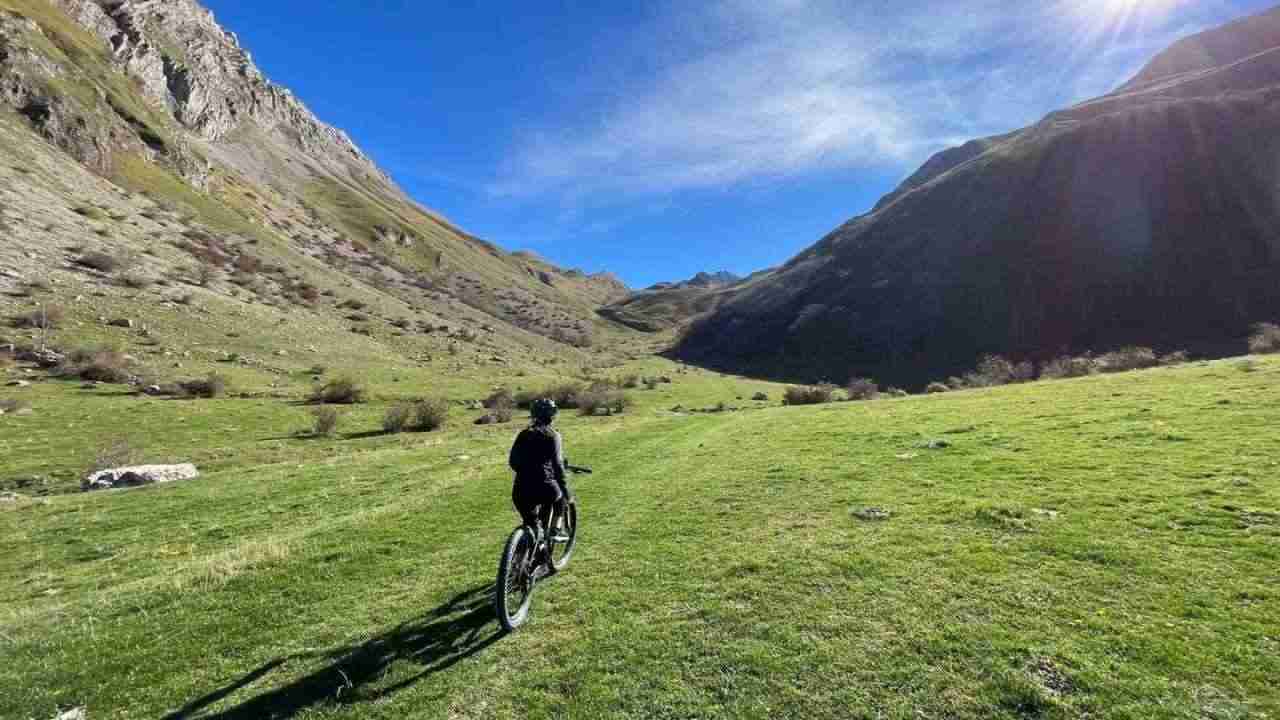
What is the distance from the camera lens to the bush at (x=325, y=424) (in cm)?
3594

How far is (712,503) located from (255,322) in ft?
196

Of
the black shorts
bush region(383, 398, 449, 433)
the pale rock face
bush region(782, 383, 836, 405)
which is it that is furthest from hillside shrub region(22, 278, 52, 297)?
bush region(782, 383, 836, 405)

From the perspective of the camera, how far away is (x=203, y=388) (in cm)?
3978

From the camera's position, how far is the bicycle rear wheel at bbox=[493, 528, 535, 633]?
9359mm

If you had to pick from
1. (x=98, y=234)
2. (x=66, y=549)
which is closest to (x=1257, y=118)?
(x=66, y=549)

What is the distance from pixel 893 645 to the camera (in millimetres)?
8180

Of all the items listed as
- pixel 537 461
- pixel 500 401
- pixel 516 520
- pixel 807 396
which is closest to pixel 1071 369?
pixel 807 396

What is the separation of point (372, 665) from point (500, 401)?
42403 millimetres

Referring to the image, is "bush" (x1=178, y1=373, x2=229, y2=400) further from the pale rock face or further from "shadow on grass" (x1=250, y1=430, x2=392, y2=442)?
the pale rock face

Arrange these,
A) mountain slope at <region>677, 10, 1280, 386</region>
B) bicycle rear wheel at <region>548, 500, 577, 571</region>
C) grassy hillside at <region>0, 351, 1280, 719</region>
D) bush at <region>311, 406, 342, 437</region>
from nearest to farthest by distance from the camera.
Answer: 1. grassy hillside at <region>0, 351, 1280, 719</region>
2. bicycle rear wheel at <region>548, 500, 577, 571</region>
3. bush at <region>311, 406, 342, 437</region>
4. mountain slope at <region>677, 10, 1280, 386</region>

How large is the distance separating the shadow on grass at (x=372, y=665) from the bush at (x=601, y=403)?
4081cm

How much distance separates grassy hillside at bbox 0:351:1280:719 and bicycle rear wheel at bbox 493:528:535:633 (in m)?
0.32

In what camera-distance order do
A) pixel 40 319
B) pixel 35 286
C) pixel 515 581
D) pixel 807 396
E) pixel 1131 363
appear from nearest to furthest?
pixel 515 581 → pixel 40 319 → pixel 35 286 → pixel 1131 363 → pixel 807 396

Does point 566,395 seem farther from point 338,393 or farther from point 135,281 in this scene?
point 135,281
